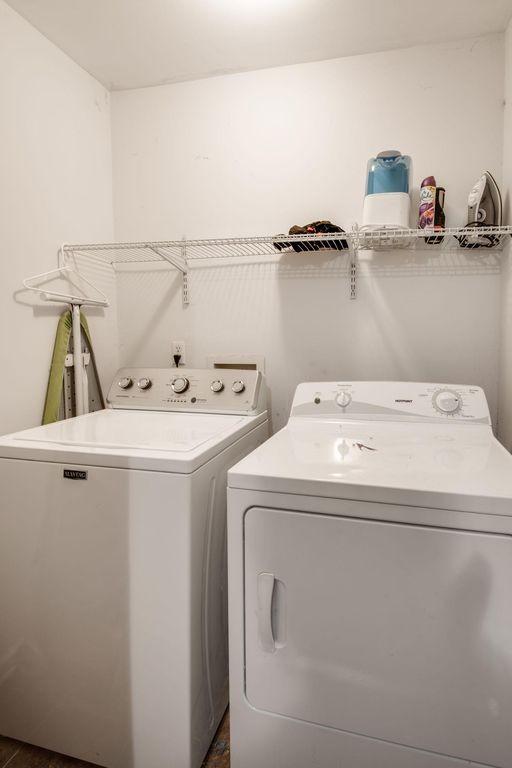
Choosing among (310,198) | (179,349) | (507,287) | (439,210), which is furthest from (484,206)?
(179,349)

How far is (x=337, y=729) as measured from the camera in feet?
3.30

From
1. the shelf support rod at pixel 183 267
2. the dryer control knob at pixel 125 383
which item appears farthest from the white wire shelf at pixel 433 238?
the dryer control knob at pixel 125 383

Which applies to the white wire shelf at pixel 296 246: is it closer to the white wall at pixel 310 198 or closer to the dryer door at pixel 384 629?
the white wall at pixel 310 198

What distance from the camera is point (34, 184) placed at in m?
1.67

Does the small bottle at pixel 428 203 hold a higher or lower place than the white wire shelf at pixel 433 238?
higher

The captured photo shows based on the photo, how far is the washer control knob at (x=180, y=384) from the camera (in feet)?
5.93

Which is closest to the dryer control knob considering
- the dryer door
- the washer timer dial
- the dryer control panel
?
the dryer control panel

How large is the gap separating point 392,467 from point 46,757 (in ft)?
4.36

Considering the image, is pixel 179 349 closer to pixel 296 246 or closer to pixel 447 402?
pixel 296 246

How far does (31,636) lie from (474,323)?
1881 millimetres

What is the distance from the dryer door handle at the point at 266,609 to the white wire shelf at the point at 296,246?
1.17m

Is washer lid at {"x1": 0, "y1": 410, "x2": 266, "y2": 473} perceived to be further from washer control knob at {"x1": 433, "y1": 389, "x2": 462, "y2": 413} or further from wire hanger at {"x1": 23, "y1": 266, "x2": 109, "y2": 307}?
washer control knob at {"x1": 433, "y1": 389, "x2": 462, "y2": 413}

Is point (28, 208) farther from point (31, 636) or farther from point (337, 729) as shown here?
point (337, 729)

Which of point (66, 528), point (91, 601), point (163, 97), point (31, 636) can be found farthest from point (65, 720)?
point (163, 97)
